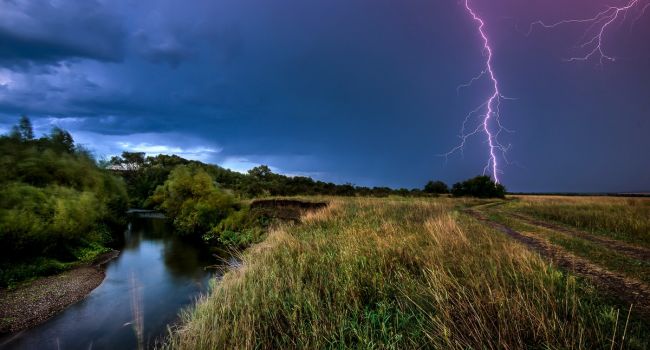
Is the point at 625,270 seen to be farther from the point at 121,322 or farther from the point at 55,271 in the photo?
the point at 55,271

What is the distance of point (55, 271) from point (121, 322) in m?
11.0

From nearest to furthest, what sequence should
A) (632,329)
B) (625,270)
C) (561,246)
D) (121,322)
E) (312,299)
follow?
(632,329) < (312,299) < (625,270) < (561,246) < (121,322)

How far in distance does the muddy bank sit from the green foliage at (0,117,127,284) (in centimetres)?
150

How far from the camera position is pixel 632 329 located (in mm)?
3912

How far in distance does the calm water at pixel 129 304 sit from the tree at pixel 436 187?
5390 centimetres

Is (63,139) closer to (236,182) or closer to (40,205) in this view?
(40,205)

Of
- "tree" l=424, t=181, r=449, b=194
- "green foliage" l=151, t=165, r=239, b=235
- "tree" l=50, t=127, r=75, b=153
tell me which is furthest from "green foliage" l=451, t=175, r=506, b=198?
"tree" l=50, t=127, r=75, b=153

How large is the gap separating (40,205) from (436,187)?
66445mm

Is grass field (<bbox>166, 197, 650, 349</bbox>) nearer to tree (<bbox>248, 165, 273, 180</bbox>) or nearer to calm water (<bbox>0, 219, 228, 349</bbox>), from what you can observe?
calm water (<bbox>0, 219, 228, 349</bbox>)

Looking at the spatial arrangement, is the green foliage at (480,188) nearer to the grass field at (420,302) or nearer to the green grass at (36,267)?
the grass field at (420,302)

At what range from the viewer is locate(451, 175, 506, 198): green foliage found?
62406 millimetres

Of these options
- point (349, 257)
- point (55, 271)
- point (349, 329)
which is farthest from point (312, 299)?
point (55, 271)

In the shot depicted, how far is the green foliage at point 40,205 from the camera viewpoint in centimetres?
1892

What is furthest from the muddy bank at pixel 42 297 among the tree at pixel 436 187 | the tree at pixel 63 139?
the tree at pixel 436 187
